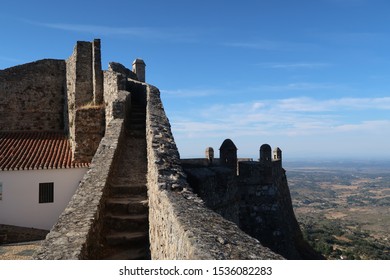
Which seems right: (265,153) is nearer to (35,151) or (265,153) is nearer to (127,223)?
(127,223)

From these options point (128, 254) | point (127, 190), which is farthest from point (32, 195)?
point (128, 254)

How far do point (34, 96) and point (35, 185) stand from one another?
5.93 metres

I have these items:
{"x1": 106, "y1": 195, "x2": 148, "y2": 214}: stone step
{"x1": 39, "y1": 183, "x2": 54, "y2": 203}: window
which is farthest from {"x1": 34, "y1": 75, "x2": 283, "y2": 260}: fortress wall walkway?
{"x1": 39, "y1": 183, "x2": 54, "y2": 203}: window

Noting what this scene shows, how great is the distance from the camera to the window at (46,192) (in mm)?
14219

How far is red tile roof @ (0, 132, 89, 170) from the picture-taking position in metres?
14.4

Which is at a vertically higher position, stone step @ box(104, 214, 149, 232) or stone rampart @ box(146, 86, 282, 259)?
stone rampart @ box(146, 86, 282, 259)

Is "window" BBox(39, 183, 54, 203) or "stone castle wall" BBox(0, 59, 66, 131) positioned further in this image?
"stone castle wall" BBox(0, 59, 66, 131)

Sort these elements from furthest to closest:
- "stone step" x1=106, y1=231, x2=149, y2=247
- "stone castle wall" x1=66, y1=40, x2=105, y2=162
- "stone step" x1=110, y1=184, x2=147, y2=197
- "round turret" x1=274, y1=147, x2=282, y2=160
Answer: "round turret" x1=274, y1=147, x2=282, y2=160, "stone castle wall" x1=66, y1=40, x2=105, y2=162, "stone step" x1=110, y1=184, x2=147, y2=197, "stone step" x1=106, y1=231, x2=149, y2=247

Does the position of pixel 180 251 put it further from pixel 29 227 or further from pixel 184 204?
pixel 29 227

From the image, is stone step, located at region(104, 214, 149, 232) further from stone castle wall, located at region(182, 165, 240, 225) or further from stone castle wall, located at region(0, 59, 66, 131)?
stone castle wall, located at region(0, 59, 66, 131)

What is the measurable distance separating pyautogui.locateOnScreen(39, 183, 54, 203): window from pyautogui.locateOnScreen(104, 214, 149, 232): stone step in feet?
25.2

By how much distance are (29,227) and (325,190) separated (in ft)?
451

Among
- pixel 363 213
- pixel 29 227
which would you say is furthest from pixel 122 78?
pixel 363 213

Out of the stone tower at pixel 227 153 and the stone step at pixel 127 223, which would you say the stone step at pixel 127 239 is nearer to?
the stone step at pixel 127 223
